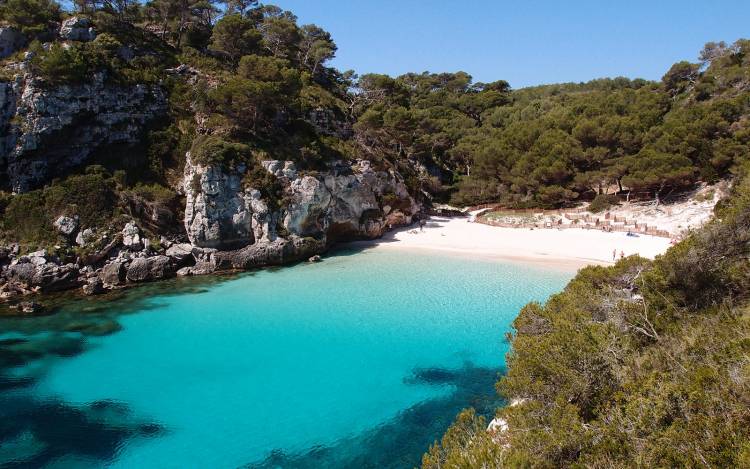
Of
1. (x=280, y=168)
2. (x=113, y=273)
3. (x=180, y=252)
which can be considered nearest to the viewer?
(x=113, y=273)

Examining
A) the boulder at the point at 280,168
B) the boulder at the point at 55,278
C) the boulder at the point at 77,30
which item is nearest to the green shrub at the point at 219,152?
the boulder at the point at 280,168

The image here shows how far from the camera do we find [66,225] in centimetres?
2373

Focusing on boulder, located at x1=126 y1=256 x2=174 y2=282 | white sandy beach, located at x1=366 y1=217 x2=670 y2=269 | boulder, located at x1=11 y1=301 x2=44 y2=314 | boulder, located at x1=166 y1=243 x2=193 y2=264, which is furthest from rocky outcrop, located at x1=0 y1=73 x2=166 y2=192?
white sandy beach, located at x1=366 y1=217 x2=670 y2=269

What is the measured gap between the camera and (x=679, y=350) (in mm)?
6457

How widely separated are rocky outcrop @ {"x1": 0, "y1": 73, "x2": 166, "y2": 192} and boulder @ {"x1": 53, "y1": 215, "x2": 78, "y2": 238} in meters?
4.46

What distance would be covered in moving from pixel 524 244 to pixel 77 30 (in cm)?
3758

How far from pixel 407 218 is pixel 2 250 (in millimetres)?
27391

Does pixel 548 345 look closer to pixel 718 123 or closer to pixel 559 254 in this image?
pixel 559 254

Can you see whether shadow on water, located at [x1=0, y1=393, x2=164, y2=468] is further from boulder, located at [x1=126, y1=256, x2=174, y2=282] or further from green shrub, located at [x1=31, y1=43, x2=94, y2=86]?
green shrub, located at [x1=31, y1=43, x2=94, y2=86]

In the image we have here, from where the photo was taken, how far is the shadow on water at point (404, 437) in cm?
895

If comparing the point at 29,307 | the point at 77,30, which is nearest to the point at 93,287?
the point at 29,307

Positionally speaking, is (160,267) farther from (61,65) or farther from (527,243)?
(527,243)

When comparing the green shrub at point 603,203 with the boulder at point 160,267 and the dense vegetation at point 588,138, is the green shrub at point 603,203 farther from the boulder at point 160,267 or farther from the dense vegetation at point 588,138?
the boulder at point 160,267

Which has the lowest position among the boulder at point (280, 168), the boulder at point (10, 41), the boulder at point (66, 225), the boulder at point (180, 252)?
the boulder at point (180, 252)
